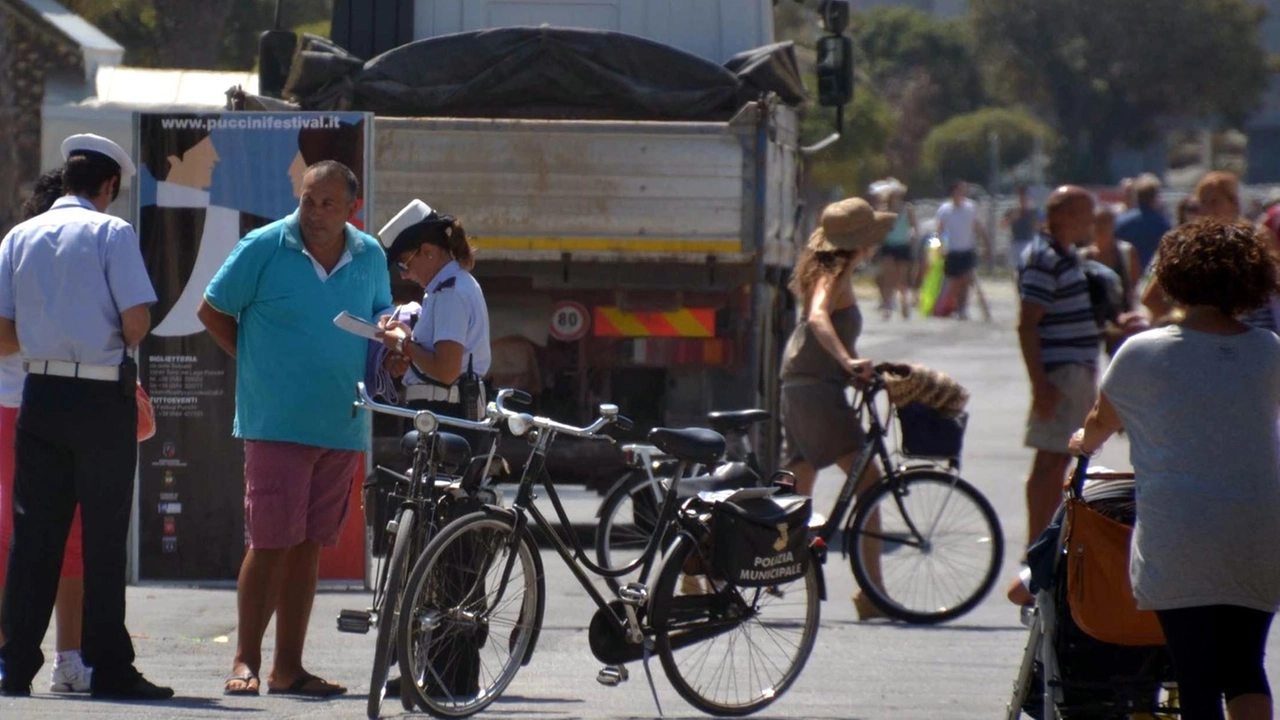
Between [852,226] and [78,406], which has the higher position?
[852,226]

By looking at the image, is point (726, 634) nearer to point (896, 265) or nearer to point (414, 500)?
point (414, 500)

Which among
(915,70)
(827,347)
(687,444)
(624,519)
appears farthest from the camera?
(915,70)

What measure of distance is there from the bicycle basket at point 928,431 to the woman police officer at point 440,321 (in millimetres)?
2567

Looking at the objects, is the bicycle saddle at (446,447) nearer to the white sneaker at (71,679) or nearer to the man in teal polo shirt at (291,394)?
the man in teal polo shirt at (291,394)

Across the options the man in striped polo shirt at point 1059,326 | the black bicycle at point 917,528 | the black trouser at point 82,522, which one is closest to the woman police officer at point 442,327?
the black trouser at point 82,522

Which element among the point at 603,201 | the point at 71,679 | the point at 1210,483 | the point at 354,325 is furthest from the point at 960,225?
the point at 1210,483

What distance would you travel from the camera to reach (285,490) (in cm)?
664

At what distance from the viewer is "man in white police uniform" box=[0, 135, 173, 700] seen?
6.56 meters

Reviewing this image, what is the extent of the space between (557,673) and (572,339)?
306 cm

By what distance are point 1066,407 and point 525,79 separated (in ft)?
10.6

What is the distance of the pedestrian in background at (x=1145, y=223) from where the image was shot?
15.5 metres

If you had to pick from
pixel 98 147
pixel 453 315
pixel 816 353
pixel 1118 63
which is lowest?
pixel 816 353

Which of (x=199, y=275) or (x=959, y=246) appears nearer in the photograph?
(x=199, y=275)

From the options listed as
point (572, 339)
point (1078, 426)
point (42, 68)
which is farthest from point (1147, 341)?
point (42, 68)
